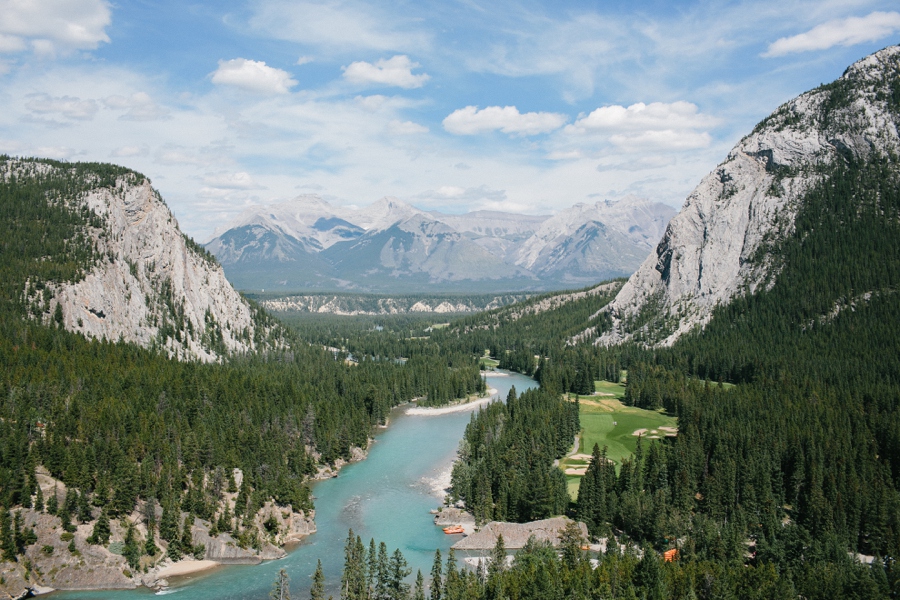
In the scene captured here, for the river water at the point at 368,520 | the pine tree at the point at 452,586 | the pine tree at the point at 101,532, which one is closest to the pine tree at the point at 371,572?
the river water at the point at 368,520

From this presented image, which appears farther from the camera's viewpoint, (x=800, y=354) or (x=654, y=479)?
(x=800, y=354)

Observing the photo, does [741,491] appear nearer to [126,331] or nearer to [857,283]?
[857,283]

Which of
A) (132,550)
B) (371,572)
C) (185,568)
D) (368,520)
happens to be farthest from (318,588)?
(368,520)

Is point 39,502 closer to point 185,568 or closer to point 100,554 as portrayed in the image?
point 100,554

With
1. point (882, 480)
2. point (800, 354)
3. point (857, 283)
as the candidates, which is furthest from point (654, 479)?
point (857, 283)

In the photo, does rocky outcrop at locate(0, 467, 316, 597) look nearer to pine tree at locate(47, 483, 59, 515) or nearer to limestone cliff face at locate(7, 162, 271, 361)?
pine tree at locate(47, 483, 59, 515)

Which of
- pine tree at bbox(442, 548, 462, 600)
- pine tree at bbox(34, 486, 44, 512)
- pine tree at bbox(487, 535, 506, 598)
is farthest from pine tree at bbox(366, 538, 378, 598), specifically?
pine tree at bbox(34, 486, 44, 512)

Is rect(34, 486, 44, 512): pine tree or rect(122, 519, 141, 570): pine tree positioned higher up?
rect(34, 486, 44, 512): pine tree
